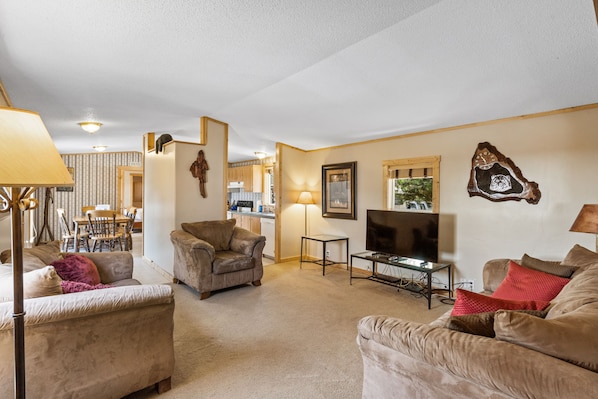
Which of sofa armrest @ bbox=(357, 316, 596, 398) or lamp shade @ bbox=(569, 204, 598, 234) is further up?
lamp shade @ bbox=(569, 204, 598, 234)

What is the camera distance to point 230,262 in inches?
151

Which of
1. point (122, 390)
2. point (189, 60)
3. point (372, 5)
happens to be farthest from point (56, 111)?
point (372, 5)

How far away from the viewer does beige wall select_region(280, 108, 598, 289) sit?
2.93 m

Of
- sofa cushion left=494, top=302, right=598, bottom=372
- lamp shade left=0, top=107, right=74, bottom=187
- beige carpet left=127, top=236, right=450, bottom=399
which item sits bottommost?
beige carpet left=127, top=236, right=450, bottom=399

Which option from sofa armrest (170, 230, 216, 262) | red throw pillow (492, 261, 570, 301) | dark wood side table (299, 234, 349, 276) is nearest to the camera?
red throw pillow (492, 261, 570, 301)

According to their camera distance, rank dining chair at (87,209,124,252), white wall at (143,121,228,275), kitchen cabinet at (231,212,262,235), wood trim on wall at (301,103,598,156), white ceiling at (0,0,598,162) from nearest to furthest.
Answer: white ceiling at (0,0,598,162) < wood trim on wall at (301,103,598,156) < white wall at (143,121,228,275) < dining chair at (87,209,124,252) < kitchen cabinet at (231,212,262,235)

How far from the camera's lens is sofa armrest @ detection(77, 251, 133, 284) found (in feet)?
9.20

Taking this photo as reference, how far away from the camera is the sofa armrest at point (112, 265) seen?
9.20 feet

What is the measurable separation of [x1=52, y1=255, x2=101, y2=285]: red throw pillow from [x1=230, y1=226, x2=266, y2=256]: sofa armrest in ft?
6.03

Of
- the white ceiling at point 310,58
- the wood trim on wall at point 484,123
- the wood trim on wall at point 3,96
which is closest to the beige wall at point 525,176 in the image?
the wood trim on wall at point 484,123

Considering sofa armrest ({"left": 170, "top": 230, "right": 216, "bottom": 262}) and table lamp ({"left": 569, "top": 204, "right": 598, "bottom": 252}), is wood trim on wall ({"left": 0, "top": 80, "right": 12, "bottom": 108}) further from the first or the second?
table lamp ({"left": 569, "top": 204, "right": 598, "bottom": 252})

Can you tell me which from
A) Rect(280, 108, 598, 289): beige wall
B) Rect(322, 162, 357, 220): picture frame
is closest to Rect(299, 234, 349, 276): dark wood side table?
Rect(322, 162, 357, 220): picture frame

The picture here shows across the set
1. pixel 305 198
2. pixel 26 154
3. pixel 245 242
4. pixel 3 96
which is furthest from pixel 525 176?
pixel 3 96

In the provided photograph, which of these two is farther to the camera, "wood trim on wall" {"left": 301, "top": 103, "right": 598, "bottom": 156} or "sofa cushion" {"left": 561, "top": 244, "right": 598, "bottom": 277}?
"wood trim on wall" {"left": 301, "top": 103, "right": 598, "bottom": 156}
